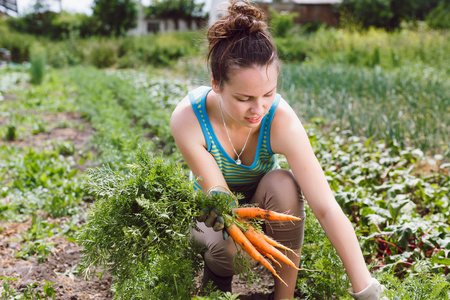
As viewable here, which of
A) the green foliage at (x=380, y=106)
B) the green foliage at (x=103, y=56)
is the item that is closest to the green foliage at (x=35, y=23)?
the green foliage at (x=103, y=56)

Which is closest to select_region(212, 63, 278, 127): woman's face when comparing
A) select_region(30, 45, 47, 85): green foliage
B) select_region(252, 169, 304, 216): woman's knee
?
select_region(252, 169, 304, 216): woman's knee

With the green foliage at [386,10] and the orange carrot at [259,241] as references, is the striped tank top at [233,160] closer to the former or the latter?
the orange carrot at [259,241]

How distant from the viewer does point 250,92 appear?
1.56 m

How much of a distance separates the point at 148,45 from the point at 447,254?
1465 centimetres

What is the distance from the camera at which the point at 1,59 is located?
1548 centimetres

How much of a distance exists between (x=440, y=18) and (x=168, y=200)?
61.9ft

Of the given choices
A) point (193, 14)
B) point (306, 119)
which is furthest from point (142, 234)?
point (193, 14)

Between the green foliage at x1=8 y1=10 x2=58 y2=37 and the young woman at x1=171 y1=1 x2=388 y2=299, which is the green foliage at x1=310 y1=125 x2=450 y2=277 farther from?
the green foliage at x1=8 y1=10 x2=58 y2=37

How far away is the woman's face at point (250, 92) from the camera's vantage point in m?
1.55

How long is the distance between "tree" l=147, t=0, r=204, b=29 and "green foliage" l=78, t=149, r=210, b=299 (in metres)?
26.6

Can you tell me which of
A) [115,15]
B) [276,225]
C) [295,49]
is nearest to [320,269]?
[276,225]

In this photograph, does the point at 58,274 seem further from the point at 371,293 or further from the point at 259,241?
the point at 371,293

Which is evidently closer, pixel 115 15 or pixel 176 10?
pixel 115 15

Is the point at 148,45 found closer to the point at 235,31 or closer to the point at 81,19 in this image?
the point at 81,19
